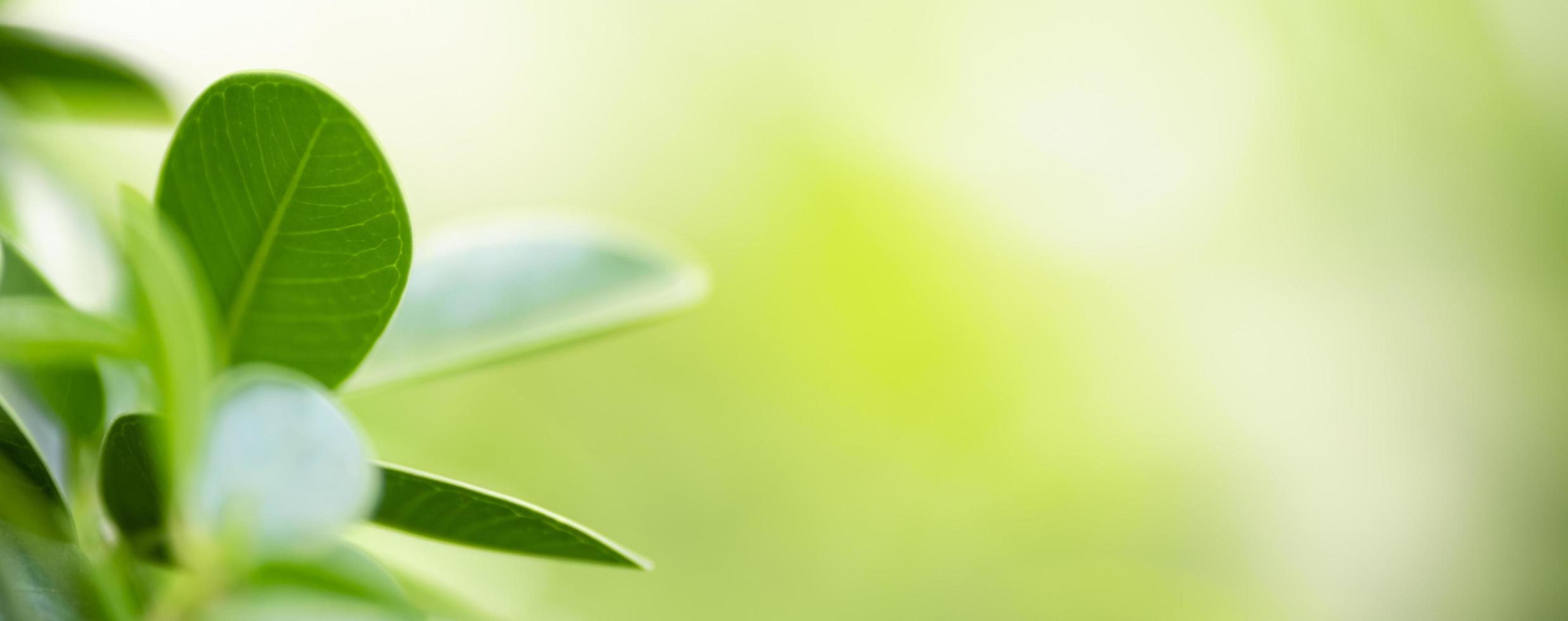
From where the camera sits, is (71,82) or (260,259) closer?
(260,259)

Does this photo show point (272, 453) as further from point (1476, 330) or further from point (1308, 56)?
point (1476, 330)

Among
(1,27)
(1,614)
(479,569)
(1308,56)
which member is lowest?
(479,569)

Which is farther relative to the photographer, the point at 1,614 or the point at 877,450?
the point at 877,450

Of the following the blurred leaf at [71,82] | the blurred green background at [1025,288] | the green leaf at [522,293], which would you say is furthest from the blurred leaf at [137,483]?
the blurred green background at [1025,288]

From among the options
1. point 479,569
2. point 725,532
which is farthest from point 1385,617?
point 479,569

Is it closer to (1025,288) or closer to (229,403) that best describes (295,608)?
(229,403)

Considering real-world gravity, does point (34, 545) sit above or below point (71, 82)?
below

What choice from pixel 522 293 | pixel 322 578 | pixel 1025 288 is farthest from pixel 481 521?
pixel 1025 288
